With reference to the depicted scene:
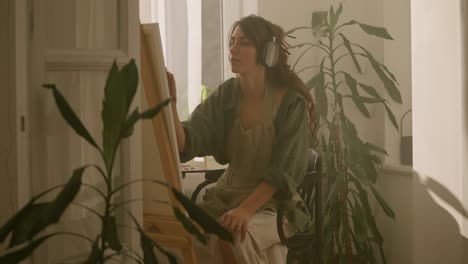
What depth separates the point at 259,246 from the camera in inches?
96.4

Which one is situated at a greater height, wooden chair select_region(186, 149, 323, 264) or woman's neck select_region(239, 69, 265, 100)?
woman's neck select_region(239, 69, 265, 100)

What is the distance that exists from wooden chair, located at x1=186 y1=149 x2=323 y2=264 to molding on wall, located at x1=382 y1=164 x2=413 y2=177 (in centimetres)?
70

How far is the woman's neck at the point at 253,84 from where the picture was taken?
110 inches

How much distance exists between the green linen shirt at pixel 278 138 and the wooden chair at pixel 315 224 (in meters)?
0.08

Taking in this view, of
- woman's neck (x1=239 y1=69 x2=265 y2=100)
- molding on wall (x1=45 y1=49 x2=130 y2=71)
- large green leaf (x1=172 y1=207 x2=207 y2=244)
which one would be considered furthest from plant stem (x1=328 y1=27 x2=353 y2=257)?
large green leaf (x1=172 y1=207 x2=207 y2=244)

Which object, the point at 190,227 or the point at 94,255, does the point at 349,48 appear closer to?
the point at 190,227

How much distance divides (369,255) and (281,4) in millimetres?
1593

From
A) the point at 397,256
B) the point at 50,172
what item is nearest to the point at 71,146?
the point at 50,172

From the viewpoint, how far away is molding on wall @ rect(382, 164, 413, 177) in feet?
11.0

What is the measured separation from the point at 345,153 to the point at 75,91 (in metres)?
1.97

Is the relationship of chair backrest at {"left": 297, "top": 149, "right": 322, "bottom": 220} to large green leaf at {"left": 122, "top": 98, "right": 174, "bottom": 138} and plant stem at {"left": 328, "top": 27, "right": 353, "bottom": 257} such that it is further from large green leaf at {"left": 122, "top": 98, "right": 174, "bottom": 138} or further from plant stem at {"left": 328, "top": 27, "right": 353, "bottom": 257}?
large green leaf at {"left": 122, "top": 98, "right": 174, "bottom": 138}

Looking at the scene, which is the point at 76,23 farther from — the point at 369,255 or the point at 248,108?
the point at 369,255

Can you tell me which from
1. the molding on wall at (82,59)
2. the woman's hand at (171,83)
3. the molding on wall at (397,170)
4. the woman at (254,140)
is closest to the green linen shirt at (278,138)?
the woman at (254,140)

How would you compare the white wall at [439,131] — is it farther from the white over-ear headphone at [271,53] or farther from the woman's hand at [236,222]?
the woman's hand at [236,222]
